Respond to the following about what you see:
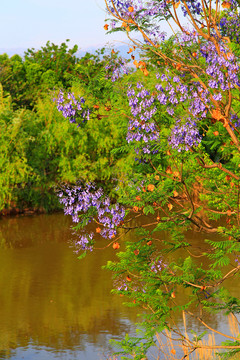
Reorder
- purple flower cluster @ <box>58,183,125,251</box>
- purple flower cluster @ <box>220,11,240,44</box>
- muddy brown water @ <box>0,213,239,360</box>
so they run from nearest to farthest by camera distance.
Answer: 1. purple flower cluster @ <box>58,183,125,251</box>
2. purple flower cluster @ <box>220,11,240,44</box>
3. muddy brown water @ <box>0,213,239,360</box>

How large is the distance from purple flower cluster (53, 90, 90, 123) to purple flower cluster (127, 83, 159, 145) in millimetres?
751

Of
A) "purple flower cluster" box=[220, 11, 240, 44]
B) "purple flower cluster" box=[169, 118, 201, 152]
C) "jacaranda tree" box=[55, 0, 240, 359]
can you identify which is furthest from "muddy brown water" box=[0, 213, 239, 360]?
"purple flower cluster" box=[220, 11, 240, 44]

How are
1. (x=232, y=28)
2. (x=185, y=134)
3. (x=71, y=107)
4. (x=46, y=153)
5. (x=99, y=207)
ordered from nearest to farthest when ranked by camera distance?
1. (x=185, y=134)
2. (x=99, y=207)
3. (x=71, y=107)
4. (x=232, y=28)
5. (x=46, y=153)

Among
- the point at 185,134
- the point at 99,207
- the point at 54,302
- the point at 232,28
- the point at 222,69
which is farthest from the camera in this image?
the point at 54,302

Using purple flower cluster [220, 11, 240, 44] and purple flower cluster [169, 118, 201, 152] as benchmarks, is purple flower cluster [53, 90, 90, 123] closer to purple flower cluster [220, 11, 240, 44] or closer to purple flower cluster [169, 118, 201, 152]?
purple flower cluster [169, 118, 201, 152]

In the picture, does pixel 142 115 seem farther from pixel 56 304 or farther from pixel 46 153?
pixel 46 153

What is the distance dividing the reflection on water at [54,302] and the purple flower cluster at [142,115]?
24.2ft

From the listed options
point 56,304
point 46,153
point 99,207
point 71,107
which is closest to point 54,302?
point 56,304

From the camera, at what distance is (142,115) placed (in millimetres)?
9461

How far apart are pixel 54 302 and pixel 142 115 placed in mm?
12248

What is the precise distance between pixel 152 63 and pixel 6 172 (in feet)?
81.8

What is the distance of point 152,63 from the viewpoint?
10.5m

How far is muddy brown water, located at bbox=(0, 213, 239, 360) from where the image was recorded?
1605 cm

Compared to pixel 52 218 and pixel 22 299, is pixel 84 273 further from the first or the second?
pixel 52 218
